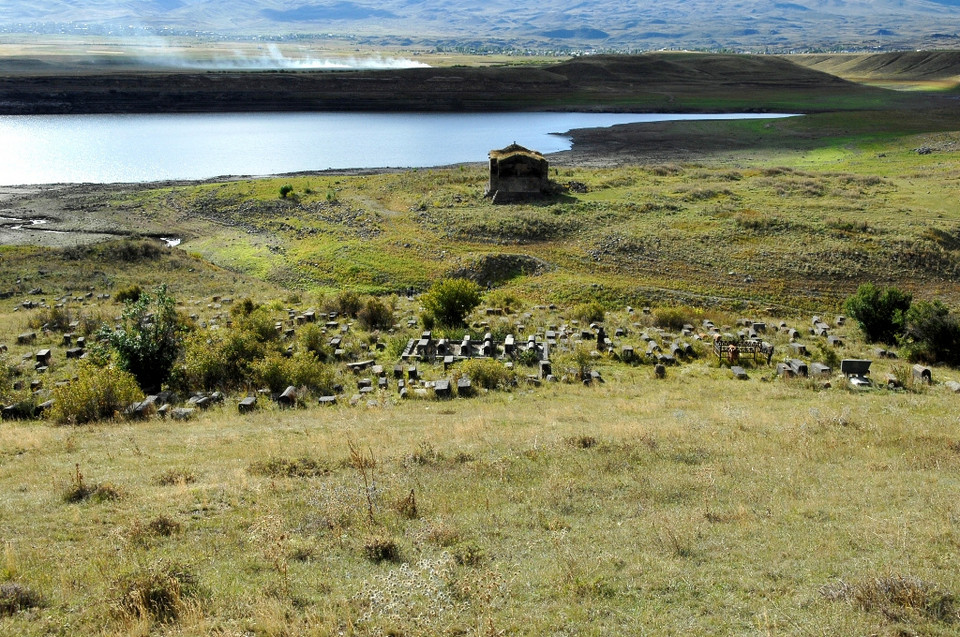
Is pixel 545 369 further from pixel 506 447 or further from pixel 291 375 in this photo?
pixel 506 447

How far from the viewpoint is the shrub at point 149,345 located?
61.7ft

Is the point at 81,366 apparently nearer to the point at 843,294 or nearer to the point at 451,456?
the point at 451,456

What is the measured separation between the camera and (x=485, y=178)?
5172 centimetres

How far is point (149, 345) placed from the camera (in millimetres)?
19016

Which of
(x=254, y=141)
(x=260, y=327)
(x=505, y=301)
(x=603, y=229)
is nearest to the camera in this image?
(x=260, y=327)

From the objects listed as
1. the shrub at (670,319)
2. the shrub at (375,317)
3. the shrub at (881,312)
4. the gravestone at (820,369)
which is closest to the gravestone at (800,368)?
the gravestone at (820,369)

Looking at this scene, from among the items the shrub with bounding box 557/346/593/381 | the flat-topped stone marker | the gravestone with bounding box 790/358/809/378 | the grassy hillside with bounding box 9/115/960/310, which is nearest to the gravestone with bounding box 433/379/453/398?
the shrub with bounding box 557/346/593/381

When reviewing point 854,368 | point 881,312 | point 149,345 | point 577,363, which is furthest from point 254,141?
point 854,368

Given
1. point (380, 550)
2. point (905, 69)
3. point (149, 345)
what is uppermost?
point (905, 69)

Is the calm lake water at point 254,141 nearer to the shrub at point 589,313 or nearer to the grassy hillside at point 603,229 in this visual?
the grassy hillside at point 603,229

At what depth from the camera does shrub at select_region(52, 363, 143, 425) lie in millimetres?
16078

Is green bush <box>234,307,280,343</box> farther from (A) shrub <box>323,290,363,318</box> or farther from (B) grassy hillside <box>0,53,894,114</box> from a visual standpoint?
(B) grassy hillside <box>0,53,894,114</box>

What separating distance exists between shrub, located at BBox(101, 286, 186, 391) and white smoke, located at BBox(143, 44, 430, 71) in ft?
495

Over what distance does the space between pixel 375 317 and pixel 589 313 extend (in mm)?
8112
